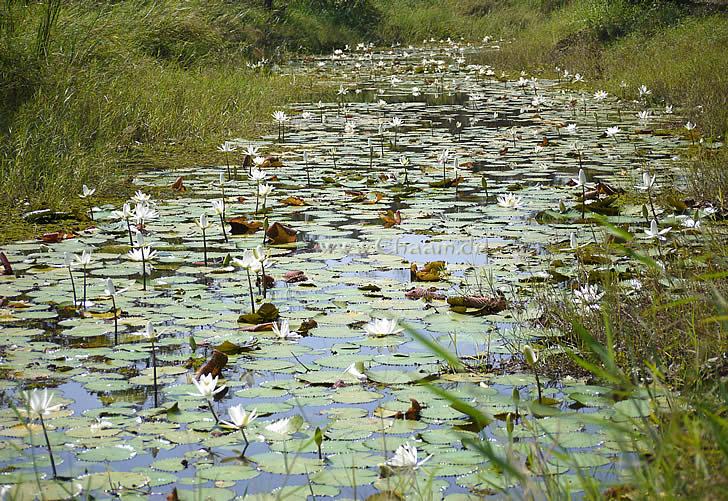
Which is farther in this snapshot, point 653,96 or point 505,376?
point 653,96

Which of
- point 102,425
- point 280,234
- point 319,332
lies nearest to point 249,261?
point 319,332

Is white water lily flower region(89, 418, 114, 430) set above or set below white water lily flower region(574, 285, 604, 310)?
below

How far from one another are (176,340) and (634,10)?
1376 cm

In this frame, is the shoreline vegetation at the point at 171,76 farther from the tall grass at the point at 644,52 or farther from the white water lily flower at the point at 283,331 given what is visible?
the white water lily flower at the point at 283,331

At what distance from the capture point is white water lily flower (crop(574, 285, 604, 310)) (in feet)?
11.4

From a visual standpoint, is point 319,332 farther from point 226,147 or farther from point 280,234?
point 226,147

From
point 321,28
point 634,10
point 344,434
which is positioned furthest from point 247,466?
point 321,28

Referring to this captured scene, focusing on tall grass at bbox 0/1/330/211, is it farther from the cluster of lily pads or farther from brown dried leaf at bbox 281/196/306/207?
brown dried leaf at bbox 281/196/306/207

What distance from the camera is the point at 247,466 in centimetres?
257

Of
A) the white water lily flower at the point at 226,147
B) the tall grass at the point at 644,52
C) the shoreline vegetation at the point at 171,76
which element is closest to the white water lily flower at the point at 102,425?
the shoreline vegetation at the point at 171,76

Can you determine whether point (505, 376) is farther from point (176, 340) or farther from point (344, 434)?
point (176, 340)

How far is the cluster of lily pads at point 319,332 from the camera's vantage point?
2.53 metres

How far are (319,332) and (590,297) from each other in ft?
3.25

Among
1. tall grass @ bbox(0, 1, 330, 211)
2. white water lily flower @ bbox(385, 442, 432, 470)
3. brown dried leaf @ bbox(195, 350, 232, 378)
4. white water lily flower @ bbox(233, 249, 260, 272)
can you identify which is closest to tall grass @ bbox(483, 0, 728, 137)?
tall grass @ bbox(0, 1, 330, 211)
